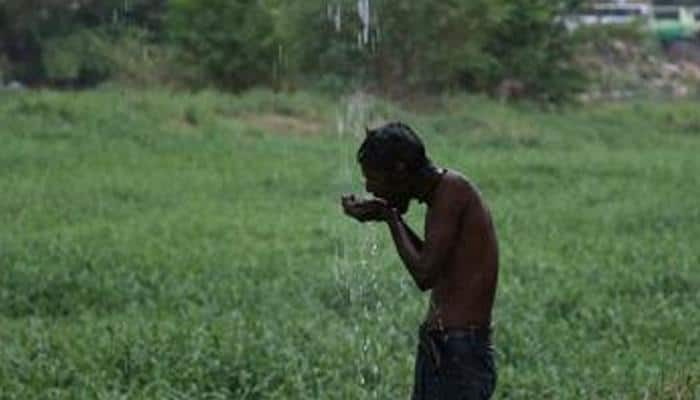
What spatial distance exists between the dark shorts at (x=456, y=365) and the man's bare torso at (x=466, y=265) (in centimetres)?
3

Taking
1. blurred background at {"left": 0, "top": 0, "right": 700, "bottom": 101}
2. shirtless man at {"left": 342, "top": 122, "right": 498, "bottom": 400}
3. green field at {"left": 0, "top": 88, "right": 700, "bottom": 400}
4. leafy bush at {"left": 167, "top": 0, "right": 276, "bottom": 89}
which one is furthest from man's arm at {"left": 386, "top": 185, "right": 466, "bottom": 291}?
leafy bush at {"left": 167, "top": 0, "right": 276, "bottom": 89}

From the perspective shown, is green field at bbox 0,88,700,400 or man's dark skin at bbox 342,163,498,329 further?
green field at bbox 0,88,700,400

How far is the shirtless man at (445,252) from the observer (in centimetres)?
363

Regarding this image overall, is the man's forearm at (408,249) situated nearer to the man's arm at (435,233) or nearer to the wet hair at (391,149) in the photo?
the man's arm at (435,233)

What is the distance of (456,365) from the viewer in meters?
3.68

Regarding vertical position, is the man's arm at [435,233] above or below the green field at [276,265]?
above

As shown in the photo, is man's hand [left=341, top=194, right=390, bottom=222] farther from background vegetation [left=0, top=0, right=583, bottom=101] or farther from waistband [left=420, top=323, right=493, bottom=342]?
background vegetation [left=0, top=0, right=583, bottom=101]

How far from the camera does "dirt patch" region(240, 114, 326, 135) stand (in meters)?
19.6

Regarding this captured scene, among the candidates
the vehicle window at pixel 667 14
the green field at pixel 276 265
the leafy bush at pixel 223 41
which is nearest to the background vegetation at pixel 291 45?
the leafy bush at pixel 223 41

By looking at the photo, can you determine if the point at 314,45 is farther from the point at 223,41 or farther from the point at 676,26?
the point at 676,26

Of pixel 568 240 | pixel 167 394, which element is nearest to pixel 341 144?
pixel 568 240

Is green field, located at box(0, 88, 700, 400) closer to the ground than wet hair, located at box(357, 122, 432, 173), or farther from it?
closer to the ground

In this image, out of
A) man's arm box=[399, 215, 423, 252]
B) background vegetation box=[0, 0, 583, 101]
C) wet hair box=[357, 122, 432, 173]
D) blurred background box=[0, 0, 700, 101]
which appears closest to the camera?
wet hair box=[357, 122, 432, 173]

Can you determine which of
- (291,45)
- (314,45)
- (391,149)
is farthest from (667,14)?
(391,149)
